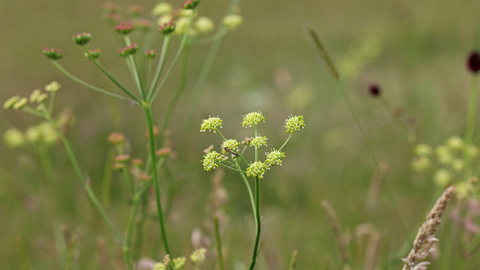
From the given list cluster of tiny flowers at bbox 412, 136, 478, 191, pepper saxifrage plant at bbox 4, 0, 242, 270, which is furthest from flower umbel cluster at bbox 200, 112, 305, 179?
cluster of tiny flowers at bbox 412, 136, 478, 191

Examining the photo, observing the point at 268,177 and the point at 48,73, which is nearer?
the point at 268,177

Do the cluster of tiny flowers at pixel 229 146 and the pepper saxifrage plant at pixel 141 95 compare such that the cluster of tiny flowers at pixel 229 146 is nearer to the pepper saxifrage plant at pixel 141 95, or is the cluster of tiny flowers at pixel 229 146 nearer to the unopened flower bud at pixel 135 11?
the pepper saxifrage plant at pixel 141 95

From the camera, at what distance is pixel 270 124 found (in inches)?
255

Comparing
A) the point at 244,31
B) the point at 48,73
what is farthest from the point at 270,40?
the point at 48,73

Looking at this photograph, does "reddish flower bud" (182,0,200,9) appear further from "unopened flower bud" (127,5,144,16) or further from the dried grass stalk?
the dried grass stalk

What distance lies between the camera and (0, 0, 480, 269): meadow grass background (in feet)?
11.1

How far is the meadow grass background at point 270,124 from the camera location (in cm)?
339

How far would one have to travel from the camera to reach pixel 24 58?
364 inches

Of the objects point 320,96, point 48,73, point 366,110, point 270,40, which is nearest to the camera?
point 366,110

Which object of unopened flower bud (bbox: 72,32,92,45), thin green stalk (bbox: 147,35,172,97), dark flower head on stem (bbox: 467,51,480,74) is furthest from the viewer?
dark flower head on stem (bbox: 467,51,480,74)

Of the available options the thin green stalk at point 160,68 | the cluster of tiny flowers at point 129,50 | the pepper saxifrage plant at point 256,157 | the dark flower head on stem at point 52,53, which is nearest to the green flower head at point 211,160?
the pepper saxifrage plant at point 256,157

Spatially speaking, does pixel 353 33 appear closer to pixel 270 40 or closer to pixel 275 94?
pixel 270 40

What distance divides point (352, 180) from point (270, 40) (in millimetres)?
7516

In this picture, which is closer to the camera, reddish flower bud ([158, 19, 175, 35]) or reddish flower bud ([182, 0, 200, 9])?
reddish flower bud ([158, 19, 175, 35])
